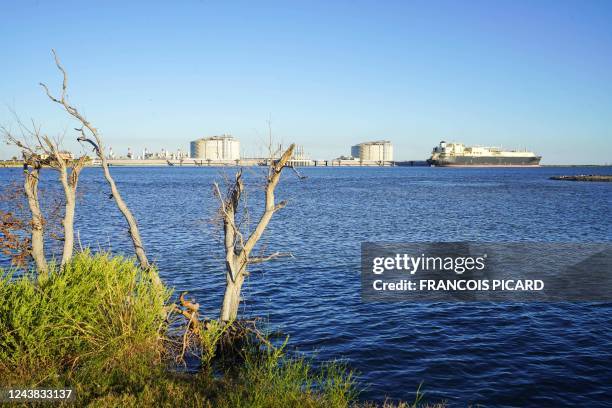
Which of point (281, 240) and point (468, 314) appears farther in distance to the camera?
point (281, 240)

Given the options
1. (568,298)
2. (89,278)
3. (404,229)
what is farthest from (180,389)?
(404,229)

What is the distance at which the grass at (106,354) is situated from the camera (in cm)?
883

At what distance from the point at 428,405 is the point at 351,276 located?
1250cm

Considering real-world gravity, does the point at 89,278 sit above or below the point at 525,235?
above

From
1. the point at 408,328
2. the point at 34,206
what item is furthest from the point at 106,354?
the point at 408,328

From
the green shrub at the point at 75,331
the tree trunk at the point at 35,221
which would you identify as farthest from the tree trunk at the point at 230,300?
the tree trunk at the point at 35,221

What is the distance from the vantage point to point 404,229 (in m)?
40.1

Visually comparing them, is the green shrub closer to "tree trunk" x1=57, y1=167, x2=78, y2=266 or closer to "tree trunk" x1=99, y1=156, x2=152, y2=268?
"tree trunk" x1=99, y1=156, x2=152, y2=268

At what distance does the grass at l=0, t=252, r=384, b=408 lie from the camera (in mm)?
8828

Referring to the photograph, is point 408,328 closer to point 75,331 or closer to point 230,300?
point 230,300

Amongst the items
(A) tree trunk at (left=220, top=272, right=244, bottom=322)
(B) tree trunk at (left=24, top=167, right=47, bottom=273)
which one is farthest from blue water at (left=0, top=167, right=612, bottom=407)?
(B) tree trunk at (left=24, top=167, right=47, bottom=273)

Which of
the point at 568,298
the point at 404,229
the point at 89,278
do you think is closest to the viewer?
the point at 89,278

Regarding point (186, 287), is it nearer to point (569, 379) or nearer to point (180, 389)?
point (180, 389)

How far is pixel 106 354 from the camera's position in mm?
10055
